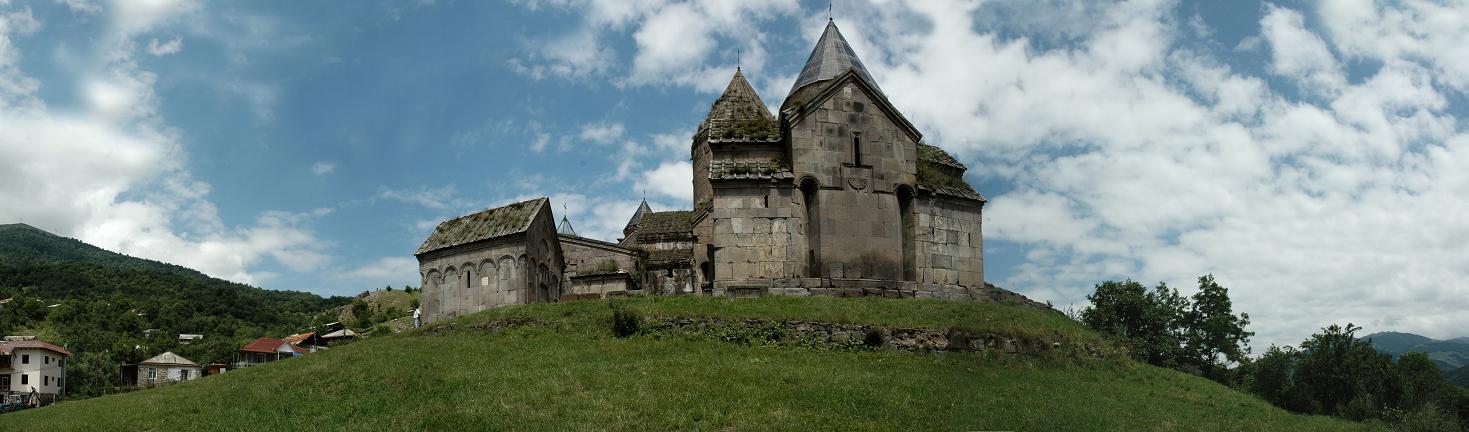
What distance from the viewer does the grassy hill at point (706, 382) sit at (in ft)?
45.6

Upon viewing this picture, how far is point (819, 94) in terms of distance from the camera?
83.9ft

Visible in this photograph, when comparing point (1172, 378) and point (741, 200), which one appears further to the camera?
point (741, 200)

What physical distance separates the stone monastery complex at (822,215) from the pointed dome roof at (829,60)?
5 cm

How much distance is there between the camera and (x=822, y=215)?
24.9 metres

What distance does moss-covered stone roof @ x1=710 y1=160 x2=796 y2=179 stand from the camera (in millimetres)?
24609

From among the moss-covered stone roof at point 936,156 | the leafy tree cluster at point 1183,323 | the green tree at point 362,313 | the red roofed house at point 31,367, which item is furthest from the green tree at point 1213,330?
the red roofed house at point 31,367

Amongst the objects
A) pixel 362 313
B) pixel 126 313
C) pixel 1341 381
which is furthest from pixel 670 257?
pixel 126 313

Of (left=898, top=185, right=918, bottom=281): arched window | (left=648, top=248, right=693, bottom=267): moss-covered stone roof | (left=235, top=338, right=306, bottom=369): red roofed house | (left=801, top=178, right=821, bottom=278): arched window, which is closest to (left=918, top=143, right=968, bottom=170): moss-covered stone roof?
(left=898, top=185, right=918, bottom=281): arched window

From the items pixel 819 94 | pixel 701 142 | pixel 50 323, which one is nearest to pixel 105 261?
pixel 50 323

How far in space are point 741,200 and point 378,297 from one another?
47.0 m

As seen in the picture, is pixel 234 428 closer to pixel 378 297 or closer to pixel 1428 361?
pixel 1428 361

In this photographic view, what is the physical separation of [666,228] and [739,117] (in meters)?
9.04

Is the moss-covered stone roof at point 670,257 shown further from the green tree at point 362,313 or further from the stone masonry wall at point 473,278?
the green tree at point 362,313

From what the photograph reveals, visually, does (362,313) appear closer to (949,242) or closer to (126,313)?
(126,313)
